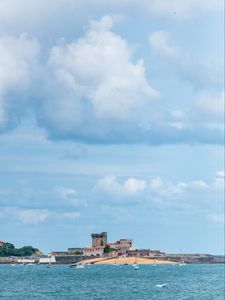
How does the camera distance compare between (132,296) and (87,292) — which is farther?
(87,292)

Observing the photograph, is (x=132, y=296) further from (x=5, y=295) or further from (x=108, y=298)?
(x=5, y=295)

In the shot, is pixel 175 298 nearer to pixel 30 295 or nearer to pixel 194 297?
pixel 194 297

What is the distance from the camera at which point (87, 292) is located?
13025cm

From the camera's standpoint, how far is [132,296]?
120938 mm

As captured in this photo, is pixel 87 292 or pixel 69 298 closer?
pixel 69 298

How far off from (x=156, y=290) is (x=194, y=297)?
1832 cm

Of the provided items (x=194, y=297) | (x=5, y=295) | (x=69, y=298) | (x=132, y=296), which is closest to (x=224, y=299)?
(x=194, y=297)

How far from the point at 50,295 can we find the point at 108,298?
10185mm

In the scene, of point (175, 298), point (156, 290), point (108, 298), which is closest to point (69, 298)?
point (108, 298)

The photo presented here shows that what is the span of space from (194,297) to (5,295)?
2875cm

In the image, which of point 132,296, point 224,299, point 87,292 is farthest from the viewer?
point 87,292

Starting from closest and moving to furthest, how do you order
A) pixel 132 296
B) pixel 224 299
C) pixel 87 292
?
pixel 224 299
pixel 132 296
pixel 87 292

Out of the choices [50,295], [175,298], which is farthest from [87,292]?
[175,298]

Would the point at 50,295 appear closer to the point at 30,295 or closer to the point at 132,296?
the point at 30,295
